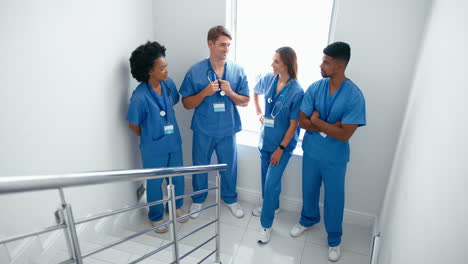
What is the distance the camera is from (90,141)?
7.46ft

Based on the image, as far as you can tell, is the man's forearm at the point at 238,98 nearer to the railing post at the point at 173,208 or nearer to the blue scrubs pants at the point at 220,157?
the blue scrubs pants at the point at 220,157

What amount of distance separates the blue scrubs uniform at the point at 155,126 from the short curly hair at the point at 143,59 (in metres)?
0.09

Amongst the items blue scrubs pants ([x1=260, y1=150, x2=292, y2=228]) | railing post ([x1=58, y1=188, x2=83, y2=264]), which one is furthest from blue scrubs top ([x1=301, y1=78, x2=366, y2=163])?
railing post ([x1=58, y1=188, x2=83, y2=264])

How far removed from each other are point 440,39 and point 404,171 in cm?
79

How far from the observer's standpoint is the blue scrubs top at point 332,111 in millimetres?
2211

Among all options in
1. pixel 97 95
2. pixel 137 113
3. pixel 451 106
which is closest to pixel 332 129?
pixel 451 106

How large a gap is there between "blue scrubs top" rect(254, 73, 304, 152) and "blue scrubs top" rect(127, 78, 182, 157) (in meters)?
0.77

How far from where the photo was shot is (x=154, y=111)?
2498 mm

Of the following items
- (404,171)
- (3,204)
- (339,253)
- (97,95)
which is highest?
(97,95)

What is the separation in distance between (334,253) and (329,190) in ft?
1.88

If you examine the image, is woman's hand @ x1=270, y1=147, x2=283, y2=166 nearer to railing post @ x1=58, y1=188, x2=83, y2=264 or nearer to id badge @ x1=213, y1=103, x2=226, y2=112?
id badge @ x1=213, y1=103, x2=226, y2=112

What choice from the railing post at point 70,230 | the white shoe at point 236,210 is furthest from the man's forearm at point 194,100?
the railing post at point 70,230

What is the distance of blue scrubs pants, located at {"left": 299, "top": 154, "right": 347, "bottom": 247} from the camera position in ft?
8.07

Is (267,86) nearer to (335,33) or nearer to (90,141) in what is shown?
(335,33)
